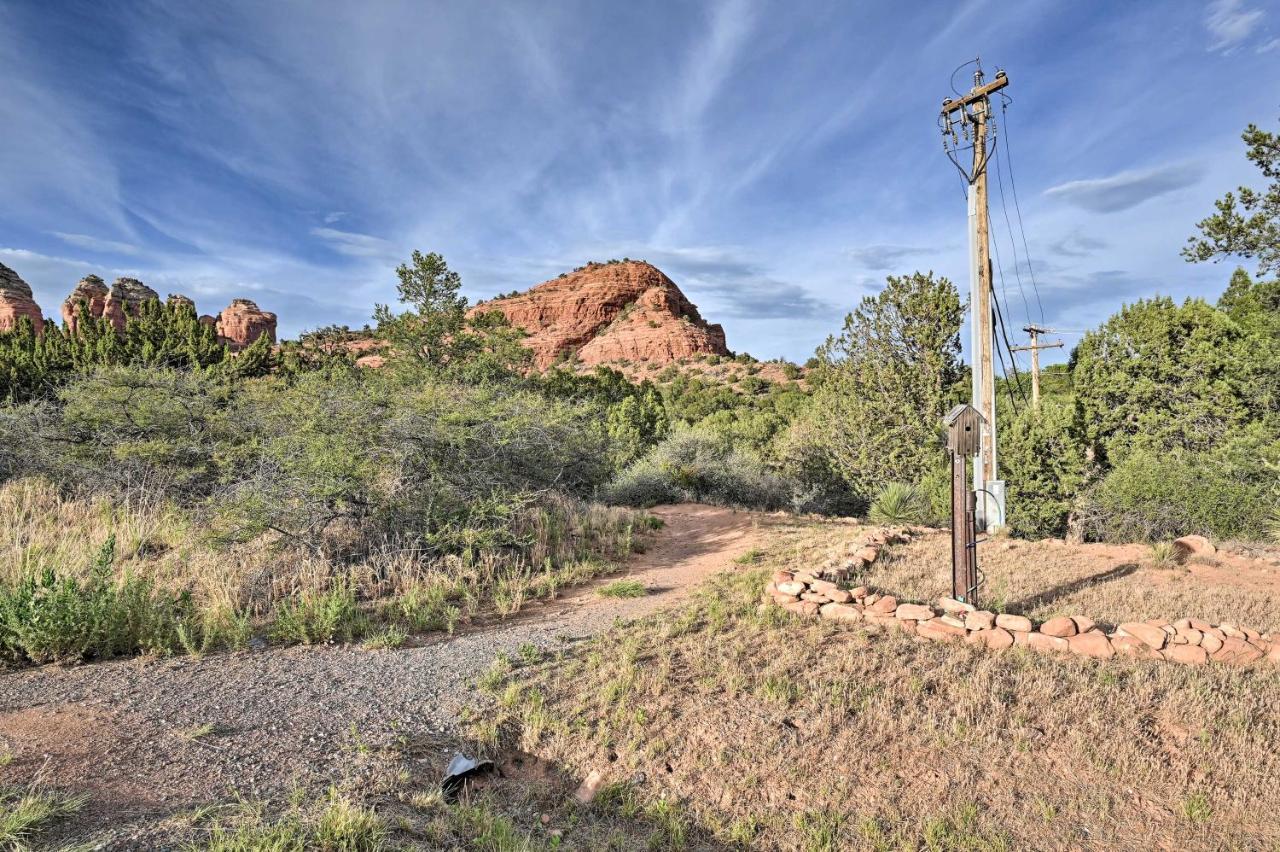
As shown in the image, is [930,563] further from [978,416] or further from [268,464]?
[268,464]

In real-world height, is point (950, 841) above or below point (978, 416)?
below

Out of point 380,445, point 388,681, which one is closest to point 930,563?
point 388,681

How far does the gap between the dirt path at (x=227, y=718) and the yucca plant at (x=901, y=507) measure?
7.94m

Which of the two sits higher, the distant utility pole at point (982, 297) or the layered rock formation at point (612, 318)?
the layered rock formation at point (612, 318)

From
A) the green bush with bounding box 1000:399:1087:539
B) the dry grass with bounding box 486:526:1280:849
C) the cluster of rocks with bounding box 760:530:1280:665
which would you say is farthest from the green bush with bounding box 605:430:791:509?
the dry grass with bounding box 486:526:1280:849

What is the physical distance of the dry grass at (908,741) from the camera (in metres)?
3.02

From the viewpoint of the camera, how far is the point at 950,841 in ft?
9.43

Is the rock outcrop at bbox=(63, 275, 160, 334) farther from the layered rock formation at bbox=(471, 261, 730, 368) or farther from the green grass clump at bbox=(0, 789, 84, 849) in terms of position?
the green grass clump at bbox=(0, 789, 84, 849)

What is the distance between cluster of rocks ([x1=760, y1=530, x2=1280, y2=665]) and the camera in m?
4.81

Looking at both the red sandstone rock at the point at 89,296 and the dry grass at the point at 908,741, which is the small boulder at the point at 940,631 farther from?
the red sandstone rock at the point at 89,296

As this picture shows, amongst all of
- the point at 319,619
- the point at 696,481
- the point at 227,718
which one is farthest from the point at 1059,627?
the point at 696,481

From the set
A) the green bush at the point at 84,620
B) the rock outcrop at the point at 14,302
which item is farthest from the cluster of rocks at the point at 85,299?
the green bush at the point at 84,620

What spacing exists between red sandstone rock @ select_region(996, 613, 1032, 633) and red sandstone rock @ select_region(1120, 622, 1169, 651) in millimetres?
727

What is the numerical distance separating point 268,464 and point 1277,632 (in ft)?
37.7
